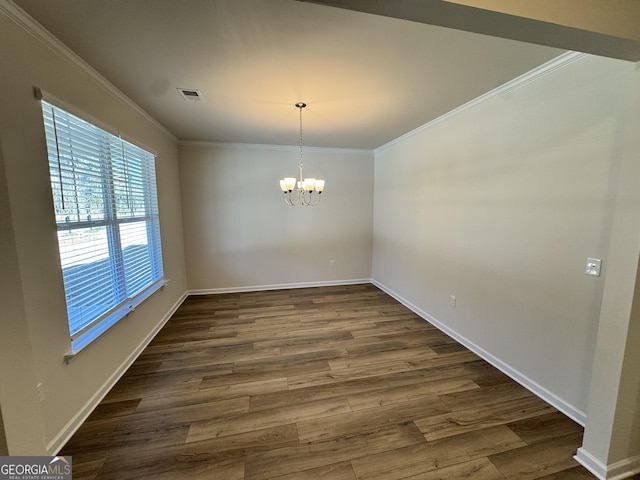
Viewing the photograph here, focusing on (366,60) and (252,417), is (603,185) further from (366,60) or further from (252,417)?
(252,417)

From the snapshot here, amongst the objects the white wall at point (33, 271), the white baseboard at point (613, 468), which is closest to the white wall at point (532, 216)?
the white baseboard at point (613, 468)

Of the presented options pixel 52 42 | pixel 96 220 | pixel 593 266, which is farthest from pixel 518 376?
pixel 52 42

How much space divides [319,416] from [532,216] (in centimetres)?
226

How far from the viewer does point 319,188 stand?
116 inches

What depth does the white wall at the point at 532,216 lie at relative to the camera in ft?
5.36

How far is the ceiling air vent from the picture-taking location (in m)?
2.26

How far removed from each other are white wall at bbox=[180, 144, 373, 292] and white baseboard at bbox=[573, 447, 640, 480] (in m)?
3.65

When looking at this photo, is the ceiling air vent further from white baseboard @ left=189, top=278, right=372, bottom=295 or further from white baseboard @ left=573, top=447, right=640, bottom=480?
white baseboard @ left=573, top=447, right=640, bottom=480

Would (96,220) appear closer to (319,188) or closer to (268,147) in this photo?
(319,188)

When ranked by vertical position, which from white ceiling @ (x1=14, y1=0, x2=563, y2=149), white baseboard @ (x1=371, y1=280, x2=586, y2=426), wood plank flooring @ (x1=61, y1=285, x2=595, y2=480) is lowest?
wood plank flooring @ (x1=61, y1=285, x2=595, y2=480)

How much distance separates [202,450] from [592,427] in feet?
7.63

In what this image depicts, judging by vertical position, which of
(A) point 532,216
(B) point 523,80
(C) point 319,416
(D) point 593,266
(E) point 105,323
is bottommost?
(C) point 319,416

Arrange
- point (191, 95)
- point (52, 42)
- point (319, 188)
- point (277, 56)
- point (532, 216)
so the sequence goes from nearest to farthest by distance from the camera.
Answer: point (52, 42)
point (277, 56)
point (532, 216)
point (191, 95)
point (319, 188)

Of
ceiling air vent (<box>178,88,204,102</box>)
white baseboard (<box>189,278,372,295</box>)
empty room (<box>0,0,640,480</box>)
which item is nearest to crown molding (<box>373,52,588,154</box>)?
empty room (<box>0,0,640,480</box>)
